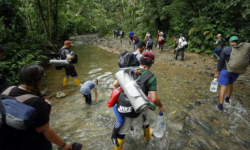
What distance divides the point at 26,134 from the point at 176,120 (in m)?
3.56

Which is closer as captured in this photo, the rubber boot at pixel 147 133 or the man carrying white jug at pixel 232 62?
the rubber boot at pixel 147 133

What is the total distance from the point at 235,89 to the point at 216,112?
2355mm

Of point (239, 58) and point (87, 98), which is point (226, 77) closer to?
point (239, 58)

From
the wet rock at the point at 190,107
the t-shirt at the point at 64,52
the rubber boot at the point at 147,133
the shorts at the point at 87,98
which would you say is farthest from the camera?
the t-shirt at the point at 64,52

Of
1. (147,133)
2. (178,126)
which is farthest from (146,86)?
(178,126)

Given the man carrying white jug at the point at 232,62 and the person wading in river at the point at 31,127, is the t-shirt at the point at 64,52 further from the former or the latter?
the man carrying white jug at the point at 232,62

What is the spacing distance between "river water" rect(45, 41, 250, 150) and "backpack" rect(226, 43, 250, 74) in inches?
52.5

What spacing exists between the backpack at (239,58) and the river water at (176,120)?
1.33 metres

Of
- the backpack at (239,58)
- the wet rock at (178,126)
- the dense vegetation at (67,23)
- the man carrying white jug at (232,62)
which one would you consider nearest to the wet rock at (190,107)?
the man carrying white jug at (232,62)

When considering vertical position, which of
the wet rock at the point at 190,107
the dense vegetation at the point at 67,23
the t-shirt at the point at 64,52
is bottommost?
the wet rock at the point at 190,107

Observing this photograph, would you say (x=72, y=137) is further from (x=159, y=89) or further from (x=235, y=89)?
(x=235, y=89)

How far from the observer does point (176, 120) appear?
156 inches

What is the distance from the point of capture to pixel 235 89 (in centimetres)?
568

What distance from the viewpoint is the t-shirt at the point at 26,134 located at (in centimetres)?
138
